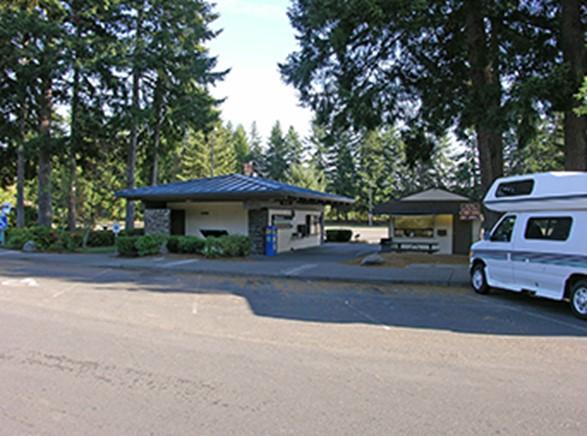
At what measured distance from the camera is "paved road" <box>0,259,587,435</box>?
3.93m

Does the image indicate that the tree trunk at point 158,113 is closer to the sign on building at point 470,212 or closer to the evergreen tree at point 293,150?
the sign on building at point 470,212

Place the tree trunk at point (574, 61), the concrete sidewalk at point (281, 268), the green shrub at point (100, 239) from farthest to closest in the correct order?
the green shrub at point (100, 239), the tree trunk at point (574, 61), the concrete sidewalk at point (281, 268)

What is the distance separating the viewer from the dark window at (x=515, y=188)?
9479 millimetres

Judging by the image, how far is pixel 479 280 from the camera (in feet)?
35.6

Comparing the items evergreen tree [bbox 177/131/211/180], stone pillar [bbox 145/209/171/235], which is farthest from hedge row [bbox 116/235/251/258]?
evergreen tree [bbox 177/131/211/180]

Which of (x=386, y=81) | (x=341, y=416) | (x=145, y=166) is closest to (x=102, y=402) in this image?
(x=341, y=416)

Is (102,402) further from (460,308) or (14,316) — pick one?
(460,308)

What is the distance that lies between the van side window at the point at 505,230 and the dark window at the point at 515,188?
533 millimetres

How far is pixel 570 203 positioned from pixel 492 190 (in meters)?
2.11

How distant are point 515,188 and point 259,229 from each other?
13.3 m

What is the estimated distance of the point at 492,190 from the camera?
414 inches

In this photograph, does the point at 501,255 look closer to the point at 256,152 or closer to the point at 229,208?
the point at 229,208

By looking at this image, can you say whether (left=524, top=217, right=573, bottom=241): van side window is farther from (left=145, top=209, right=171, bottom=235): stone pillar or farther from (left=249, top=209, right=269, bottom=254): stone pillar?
(left=145, top=209, right=171, bottom=235): stone pillar

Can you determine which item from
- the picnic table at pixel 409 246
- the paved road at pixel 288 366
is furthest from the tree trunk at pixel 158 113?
the paved road at pixel 288 366
